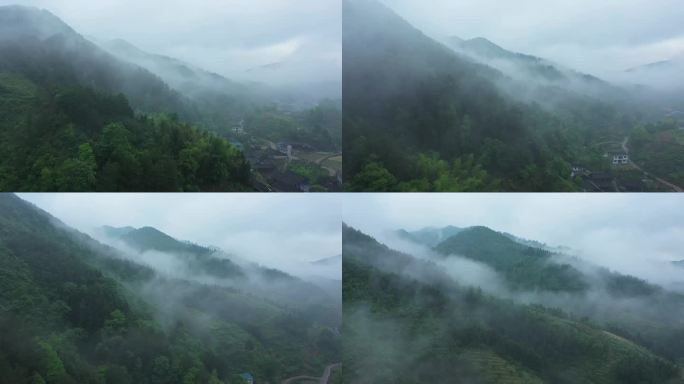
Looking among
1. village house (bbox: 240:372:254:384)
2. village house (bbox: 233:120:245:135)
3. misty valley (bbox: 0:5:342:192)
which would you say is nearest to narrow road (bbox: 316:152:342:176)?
misty valley (bbox: 0:5:342:192)

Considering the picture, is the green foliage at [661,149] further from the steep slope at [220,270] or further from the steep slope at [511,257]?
the steep slope at [220,270]

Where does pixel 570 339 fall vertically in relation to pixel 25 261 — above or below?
below

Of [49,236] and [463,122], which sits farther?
[49,236]

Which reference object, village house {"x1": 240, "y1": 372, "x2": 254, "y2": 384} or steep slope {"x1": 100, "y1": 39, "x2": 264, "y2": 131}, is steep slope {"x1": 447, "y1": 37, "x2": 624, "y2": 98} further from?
village house {"x1": 240, "y1": 372, "x2": 254, "y2": 384}

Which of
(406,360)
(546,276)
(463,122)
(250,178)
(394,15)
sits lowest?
(406,360)

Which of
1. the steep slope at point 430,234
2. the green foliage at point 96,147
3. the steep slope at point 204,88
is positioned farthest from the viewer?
the steep slope at point 430,234

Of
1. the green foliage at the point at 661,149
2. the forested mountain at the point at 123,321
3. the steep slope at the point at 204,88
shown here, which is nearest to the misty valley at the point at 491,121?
the green foliage at the point at 661,149

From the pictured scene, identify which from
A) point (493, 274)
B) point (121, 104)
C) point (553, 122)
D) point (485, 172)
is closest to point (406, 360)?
point (493, 274)

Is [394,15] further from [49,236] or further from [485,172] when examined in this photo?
[49,236]
